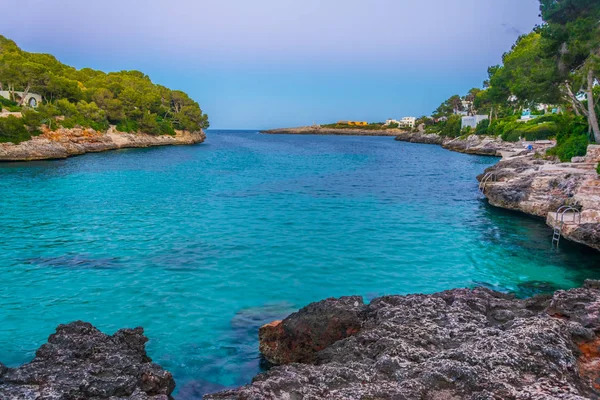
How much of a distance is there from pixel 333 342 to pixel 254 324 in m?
3.46

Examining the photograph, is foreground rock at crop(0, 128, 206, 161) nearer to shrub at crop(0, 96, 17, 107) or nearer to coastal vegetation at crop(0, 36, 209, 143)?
coastal vegetation at crop(0, 36, 209, 143)

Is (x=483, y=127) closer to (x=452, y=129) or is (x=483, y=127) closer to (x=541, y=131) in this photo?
(x=452, y=129)

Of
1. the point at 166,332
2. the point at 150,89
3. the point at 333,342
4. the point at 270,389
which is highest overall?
the point at 150,89

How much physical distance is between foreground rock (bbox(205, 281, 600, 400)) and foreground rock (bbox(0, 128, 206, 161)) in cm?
5191

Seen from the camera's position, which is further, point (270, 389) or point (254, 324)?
point (254, 324)

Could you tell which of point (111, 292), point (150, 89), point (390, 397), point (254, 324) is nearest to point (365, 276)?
point (254, 324)

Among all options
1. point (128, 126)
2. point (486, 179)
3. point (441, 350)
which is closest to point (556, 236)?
point (486, 179)

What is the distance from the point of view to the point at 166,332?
35.2ft

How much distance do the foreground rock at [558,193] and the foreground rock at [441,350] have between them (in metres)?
10.1

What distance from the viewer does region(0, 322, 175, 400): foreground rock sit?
229 inches

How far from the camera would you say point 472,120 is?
95.8m

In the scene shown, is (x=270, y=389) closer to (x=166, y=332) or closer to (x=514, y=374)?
(x=514, y=374)

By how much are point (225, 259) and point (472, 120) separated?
301 ft

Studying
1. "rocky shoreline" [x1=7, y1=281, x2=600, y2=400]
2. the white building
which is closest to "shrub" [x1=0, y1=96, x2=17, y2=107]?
"rocky shoreline" [x1=7, y1=281, x2=600, y2=400]
